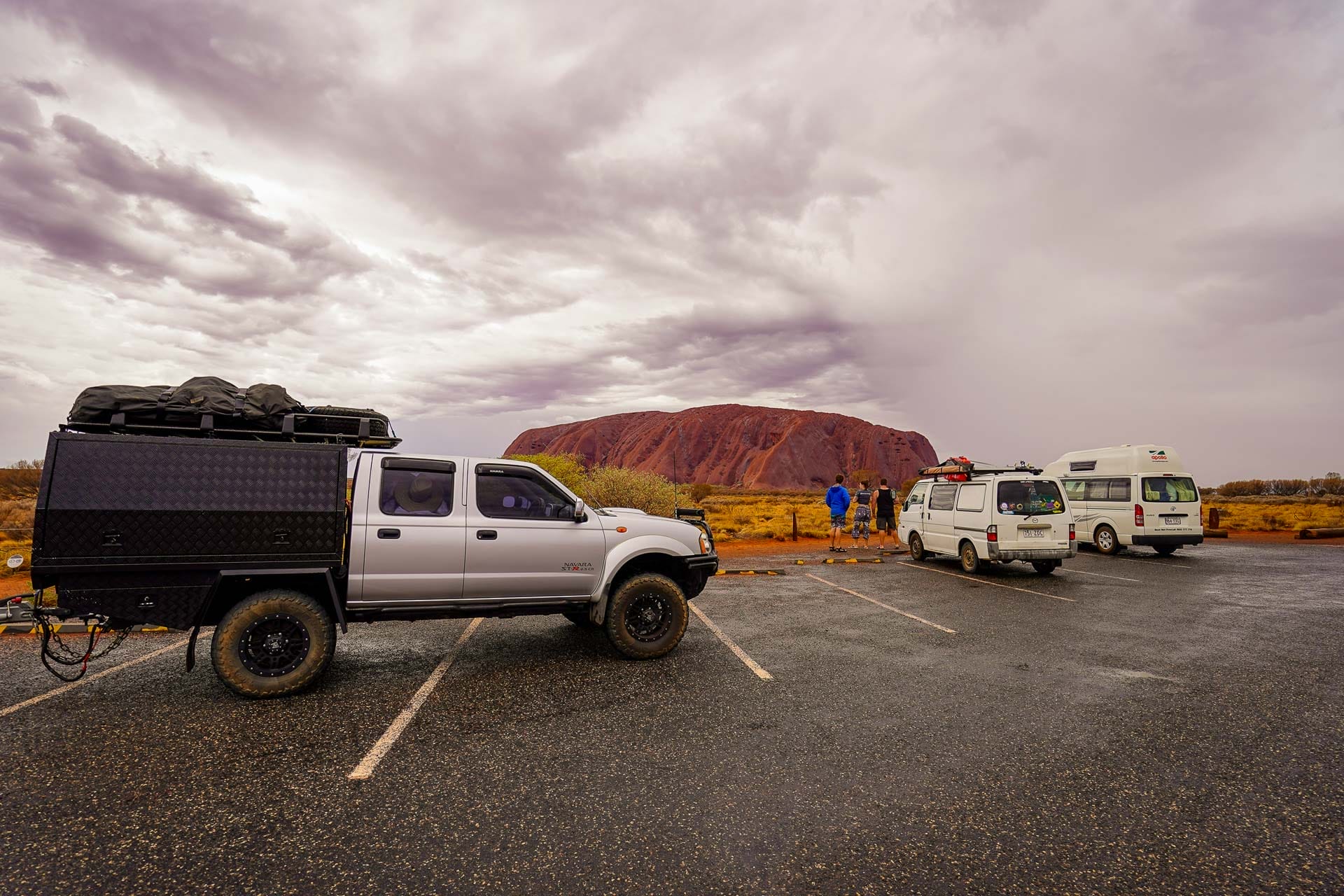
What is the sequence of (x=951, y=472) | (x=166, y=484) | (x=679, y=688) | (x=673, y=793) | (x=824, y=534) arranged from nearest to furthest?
(x=673, y=793), (x=166, y=484), (x=679, y=688), (x=951, y=472), (x=824, y=534)

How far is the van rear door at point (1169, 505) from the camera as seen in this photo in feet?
47.5

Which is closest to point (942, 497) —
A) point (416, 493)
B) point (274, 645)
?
point (416, 493)

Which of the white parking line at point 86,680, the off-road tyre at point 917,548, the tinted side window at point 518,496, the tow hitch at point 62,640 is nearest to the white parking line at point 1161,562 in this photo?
the off-road tyre at point 917,548

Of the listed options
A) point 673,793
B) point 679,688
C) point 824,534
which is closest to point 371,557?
point 679,688

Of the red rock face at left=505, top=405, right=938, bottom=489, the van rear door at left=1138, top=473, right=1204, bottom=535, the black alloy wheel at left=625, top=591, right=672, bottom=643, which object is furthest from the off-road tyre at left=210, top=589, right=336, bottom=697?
the red rock face at left=505, top=405, right=938, bottom=489

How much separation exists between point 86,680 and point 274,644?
6.96 feet

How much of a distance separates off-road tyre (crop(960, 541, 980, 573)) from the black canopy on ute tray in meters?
11.2

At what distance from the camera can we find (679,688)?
17.6 feet

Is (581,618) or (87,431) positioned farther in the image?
(581,618)

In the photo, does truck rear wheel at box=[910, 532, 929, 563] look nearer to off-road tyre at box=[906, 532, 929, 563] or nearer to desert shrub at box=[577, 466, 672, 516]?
off-road tyre at box=[906, 532, 929, 563]

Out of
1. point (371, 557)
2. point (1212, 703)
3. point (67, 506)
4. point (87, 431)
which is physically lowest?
point (1212, 703)

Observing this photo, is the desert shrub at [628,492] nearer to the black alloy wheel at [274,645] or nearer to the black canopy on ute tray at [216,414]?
the black canopy on ute tray at [216,414]

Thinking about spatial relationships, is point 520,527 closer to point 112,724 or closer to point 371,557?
point 371,557

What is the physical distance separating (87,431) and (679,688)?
18.1 ft
